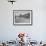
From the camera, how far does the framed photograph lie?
474 centimetres

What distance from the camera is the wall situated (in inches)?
186

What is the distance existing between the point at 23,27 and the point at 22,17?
36 cm

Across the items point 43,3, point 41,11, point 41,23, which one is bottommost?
point 41,23

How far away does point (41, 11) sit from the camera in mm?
4734

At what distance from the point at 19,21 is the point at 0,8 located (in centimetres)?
83

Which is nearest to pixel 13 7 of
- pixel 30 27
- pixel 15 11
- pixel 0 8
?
pixel 15 11

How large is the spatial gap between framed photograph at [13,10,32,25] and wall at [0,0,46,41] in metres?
0.11

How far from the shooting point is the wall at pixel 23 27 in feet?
15.5

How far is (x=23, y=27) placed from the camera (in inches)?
187

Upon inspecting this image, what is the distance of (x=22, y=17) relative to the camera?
188 inches

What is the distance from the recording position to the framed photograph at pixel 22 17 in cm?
474

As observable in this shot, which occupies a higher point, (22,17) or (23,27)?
(22,17)

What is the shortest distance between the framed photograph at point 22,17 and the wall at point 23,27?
0.11 metres

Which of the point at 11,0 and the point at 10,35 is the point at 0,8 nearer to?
the point at 11,0
